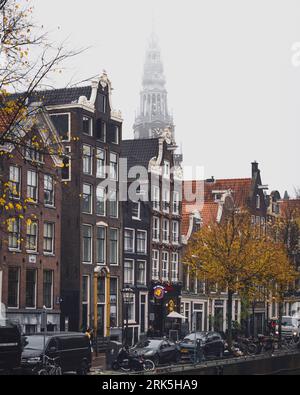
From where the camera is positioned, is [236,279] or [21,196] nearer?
[21,196]

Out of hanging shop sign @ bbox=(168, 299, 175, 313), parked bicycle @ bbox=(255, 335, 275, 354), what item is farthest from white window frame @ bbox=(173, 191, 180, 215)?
parked bicycle @ bbox=(255, 335, 275, 354)

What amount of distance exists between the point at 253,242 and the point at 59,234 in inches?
476

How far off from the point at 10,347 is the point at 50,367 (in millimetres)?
1850

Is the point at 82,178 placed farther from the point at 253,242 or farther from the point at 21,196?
the point at 253,242

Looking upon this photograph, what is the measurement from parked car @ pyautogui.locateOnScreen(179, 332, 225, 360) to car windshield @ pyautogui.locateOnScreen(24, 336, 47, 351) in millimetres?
12324

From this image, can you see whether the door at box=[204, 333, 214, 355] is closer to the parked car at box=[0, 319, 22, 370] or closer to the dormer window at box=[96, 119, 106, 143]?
the dormer window at box=[96, 119, 106, 143]

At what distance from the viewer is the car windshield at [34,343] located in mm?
34688

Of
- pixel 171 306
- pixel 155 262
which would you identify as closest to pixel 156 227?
pixel 155 262

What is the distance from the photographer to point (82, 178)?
5616 cm

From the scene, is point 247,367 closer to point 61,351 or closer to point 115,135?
point 61,351

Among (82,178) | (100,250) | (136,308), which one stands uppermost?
(82,178)

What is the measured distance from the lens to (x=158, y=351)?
4341cm

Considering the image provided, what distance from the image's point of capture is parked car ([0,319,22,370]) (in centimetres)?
3241
